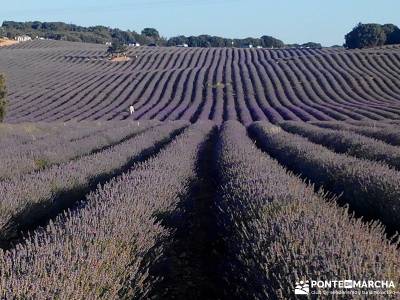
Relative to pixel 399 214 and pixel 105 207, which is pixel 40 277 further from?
pixel 399 214

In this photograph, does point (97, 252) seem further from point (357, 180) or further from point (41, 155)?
point (41, 155)

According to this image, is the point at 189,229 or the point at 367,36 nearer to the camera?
the point at 189,229

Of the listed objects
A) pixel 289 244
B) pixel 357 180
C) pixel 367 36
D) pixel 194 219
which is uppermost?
pixel 367 36

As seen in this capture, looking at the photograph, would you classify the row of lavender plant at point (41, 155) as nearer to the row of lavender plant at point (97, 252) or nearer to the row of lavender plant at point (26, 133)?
the row of lavender plant at point (26, 133)

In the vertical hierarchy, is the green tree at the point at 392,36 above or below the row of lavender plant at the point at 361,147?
above

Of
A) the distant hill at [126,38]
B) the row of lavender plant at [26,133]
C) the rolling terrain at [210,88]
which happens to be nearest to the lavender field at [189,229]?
the row of lavender plant at [26,133]

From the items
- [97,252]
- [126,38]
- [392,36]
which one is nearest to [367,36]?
[392,36]

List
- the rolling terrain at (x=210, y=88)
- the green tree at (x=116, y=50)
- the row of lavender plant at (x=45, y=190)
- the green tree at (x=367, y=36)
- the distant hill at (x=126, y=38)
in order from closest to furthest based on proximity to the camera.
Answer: the row of lavender plant at (x=45, y=190)
the rolling terrain at (x=210, y=88)
the green tree at (x=116, y=50)
the green tree at (x=367, y=36)
the distant hill at (x=126, y=38)
